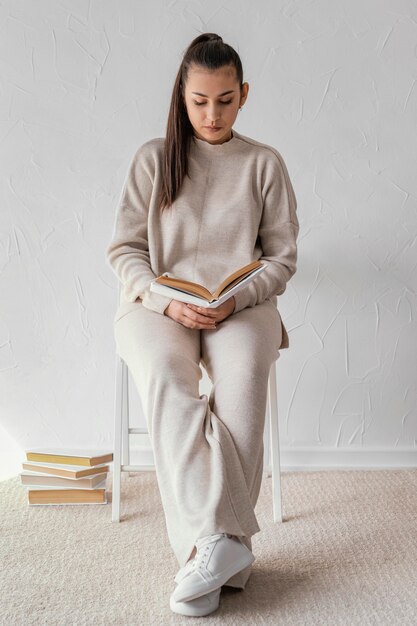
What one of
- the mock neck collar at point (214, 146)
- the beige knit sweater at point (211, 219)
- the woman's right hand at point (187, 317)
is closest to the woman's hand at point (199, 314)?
the woman's right hand at point (187, 317)

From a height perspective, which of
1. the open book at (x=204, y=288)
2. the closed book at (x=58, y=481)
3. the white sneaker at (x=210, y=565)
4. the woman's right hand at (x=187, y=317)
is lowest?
the closed book at (x=58, y=481)

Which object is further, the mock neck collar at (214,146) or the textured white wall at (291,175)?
the textured white wall at (291,175)

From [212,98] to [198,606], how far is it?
→ 105 centimetres

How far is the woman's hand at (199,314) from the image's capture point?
5.57ft

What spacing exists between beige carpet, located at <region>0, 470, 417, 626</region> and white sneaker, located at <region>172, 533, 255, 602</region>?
54mm

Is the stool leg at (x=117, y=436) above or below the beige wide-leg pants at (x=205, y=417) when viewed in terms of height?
below

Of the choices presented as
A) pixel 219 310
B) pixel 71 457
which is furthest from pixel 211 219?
pixel 71 457

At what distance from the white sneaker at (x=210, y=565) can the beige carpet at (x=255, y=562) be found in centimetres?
5

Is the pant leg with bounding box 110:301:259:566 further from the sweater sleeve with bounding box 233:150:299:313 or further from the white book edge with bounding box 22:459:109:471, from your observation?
the white book edge with bounding box 22:459:109:471

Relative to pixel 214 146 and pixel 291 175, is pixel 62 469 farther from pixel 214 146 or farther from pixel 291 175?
pixel 291 175

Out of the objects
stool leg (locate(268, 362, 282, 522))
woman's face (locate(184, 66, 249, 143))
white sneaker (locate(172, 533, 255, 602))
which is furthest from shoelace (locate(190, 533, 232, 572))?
woman's face (locate(184, 66, 249, 143))

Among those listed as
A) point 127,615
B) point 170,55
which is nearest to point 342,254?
point 170,55

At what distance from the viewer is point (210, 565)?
1.33 metres

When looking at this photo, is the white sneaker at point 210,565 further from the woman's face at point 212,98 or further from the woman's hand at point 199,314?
the woman's face at point 212,98
